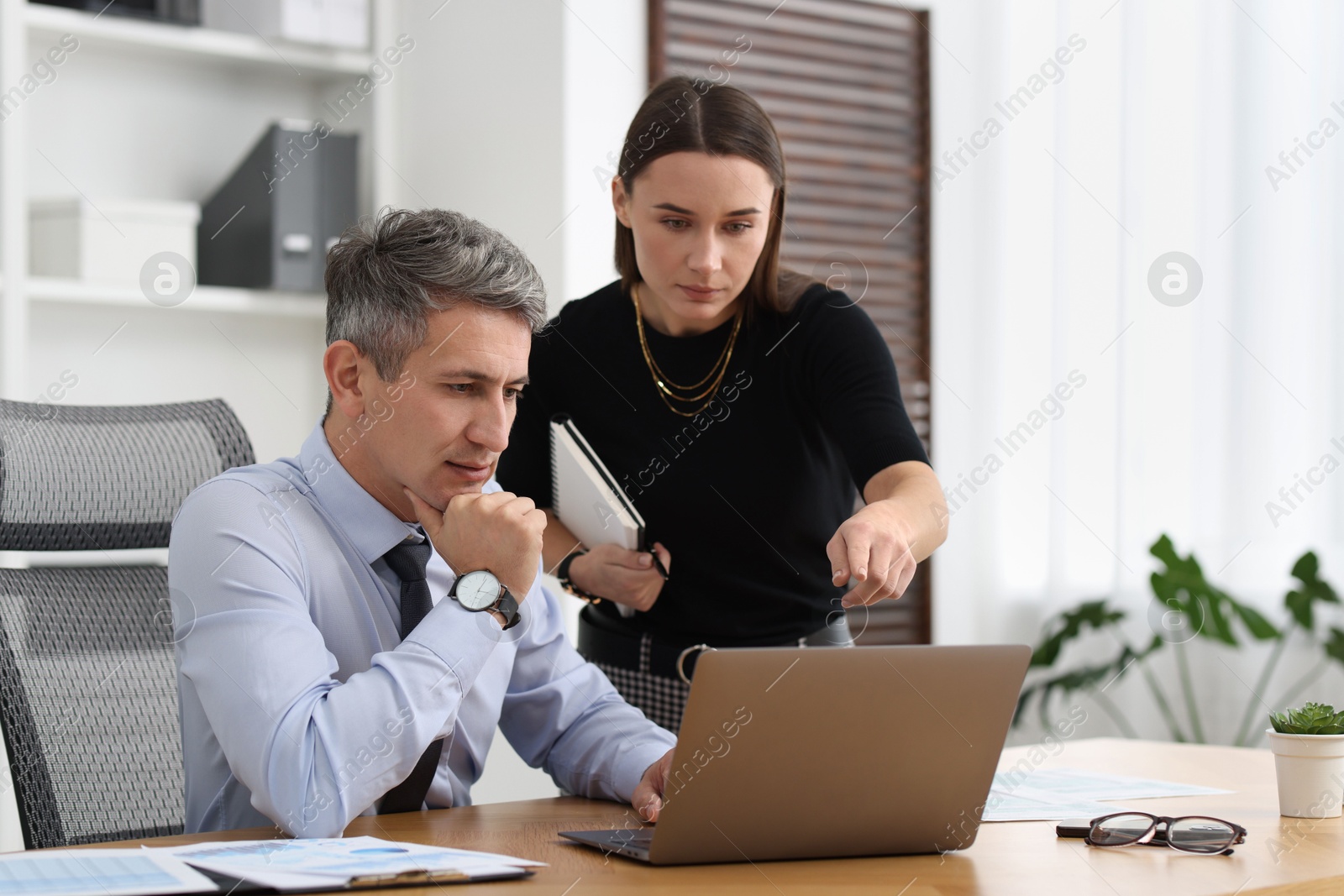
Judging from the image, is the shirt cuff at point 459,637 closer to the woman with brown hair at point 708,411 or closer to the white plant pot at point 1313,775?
the woman with brown hair at point 708,411

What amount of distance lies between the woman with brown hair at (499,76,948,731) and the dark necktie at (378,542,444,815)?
1.12 feet

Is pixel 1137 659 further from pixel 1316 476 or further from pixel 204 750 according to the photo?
pixel 204 750

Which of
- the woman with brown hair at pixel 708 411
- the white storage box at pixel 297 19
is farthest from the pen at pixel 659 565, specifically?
the white storage box at pixel 297 19

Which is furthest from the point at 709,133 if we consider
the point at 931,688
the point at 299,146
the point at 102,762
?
the point at 299,146

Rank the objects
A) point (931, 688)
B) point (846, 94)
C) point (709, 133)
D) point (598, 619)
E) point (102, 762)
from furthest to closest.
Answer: point (846, 94), point (598, 619), point (709, 133), point (102, 762), point (931, 688)

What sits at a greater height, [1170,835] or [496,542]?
[496,542]

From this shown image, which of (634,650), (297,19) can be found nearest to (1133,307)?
(634,650)

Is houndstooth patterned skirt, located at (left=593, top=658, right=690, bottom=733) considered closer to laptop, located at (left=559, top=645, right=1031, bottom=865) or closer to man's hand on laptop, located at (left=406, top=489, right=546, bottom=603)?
man's hand on laptop, located at (left=406, top=489, right=546, bottom=603)

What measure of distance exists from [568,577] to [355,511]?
0.46m

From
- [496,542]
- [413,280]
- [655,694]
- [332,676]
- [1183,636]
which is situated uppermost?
[413,280]

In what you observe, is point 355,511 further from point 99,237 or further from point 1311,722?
point 99,237

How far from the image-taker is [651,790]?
1.32 metres

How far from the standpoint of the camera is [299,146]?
296cm

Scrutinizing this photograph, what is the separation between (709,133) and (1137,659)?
2024 millimetres
